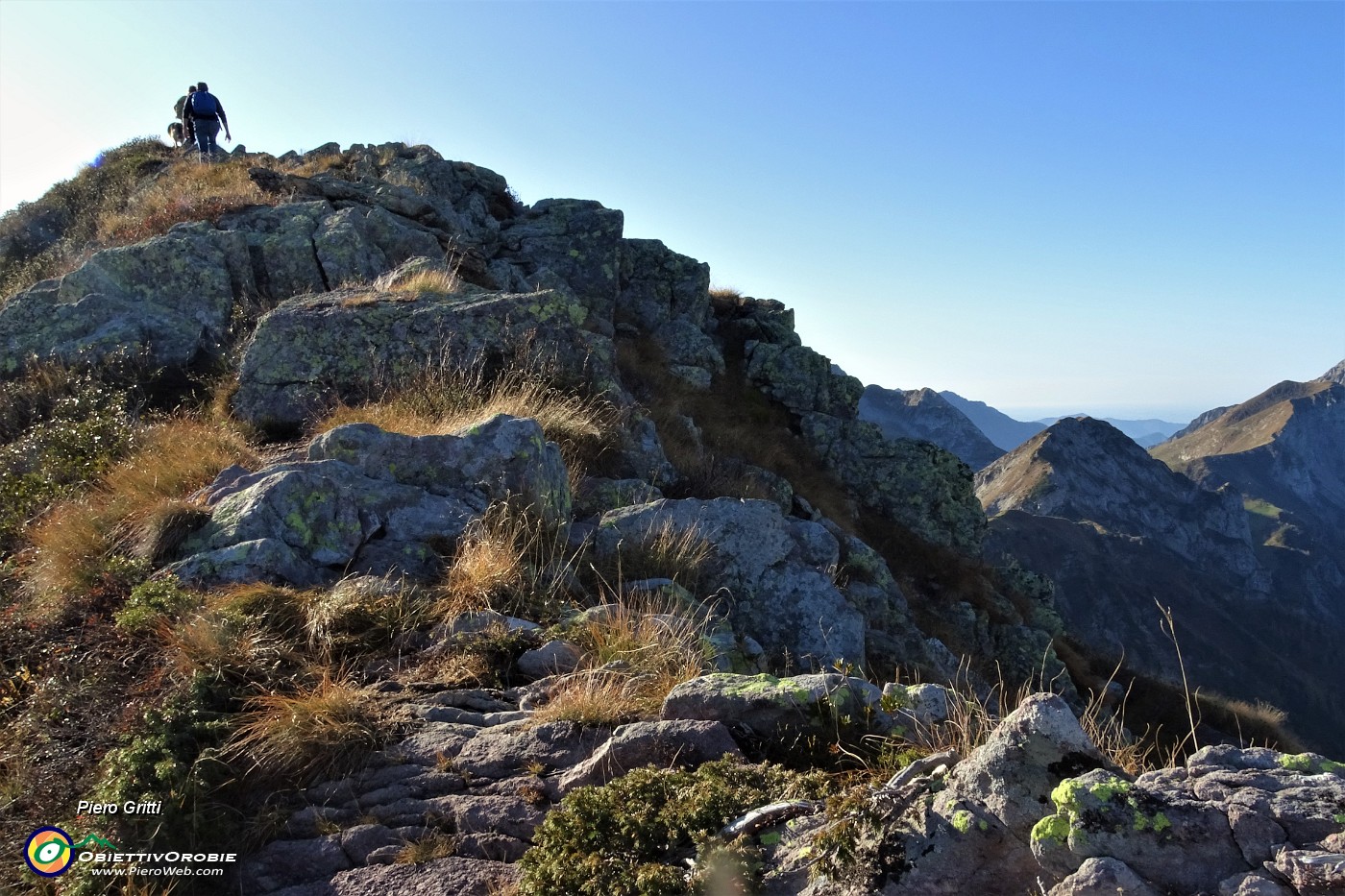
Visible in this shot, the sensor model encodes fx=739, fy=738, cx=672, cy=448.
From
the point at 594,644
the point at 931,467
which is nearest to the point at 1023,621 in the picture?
the point at 931,467

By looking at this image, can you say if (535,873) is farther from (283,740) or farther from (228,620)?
(228,620)

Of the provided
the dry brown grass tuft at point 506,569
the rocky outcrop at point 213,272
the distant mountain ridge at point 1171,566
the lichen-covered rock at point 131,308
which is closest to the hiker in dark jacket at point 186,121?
the rocky outcrop at point 213,272

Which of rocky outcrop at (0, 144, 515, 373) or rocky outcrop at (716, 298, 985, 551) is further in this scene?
rocky outcrop at (716, 298, 985, 551)

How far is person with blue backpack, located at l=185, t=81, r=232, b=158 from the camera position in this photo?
24.0 metres

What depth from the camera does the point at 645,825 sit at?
3.12m

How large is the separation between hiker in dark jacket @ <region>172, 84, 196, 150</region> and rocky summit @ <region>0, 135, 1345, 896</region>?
9.42 m

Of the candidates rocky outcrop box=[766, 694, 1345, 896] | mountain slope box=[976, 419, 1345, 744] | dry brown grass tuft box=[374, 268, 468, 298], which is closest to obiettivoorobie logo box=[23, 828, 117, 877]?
rocky outcrop box=[766, 694, 1345, 896]

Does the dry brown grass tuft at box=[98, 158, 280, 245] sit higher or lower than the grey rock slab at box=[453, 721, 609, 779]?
higher

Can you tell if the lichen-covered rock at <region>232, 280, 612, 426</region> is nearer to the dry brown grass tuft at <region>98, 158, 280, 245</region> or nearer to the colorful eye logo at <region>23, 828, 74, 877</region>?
the dry brown grass tuft at <region>98, 158, 280, 245</region>

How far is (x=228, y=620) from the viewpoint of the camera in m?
4.91

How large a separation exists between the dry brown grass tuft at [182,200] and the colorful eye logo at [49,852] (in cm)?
1424

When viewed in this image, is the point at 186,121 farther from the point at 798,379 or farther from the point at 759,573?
the point at 759,573

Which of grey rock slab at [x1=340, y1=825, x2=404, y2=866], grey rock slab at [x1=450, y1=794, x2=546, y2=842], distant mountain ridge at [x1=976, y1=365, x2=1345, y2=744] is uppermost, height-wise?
grey rock slab at [x1=450, y1=794, x2=546, y2=842]

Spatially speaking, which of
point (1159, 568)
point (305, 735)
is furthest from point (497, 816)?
point (1159, 568)
